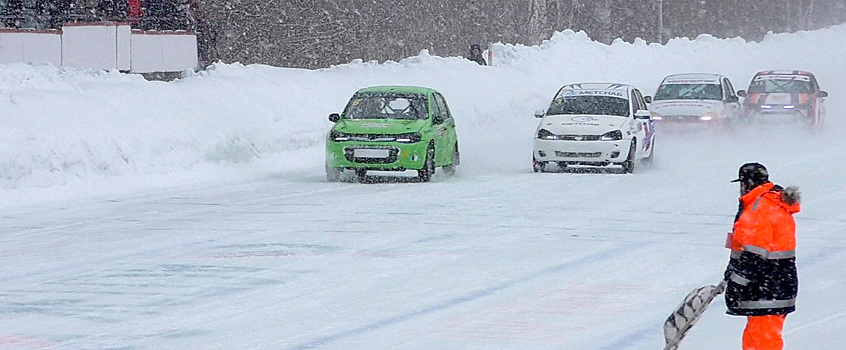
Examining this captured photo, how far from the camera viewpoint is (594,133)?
67.3 feet

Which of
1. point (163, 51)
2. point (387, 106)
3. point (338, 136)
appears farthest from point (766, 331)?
point (163, 51)

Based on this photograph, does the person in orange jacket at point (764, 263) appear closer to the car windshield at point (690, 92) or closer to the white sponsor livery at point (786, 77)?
the car windshield at point (690, 92)

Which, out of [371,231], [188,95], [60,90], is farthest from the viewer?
[188,95]

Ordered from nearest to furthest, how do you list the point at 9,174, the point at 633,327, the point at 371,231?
the point at 633,327
the point at 371,231
the point at 9,174

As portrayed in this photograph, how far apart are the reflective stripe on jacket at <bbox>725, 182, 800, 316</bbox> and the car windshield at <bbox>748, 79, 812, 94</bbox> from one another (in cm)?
2320

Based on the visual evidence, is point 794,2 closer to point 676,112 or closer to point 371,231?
point 676,112

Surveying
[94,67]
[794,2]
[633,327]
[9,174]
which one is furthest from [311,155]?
[794,2]

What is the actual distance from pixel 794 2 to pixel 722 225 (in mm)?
72391

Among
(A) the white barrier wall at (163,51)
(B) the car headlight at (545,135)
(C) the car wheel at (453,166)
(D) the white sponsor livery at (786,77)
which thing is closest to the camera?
(C) the car wheel at (453,166)

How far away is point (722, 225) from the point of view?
1394cm

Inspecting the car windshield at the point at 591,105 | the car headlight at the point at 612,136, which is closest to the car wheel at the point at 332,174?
the car headlight at the point at 612,136

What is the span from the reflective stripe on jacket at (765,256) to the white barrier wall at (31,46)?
706 inches

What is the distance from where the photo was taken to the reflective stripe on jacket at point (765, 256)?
6535mm

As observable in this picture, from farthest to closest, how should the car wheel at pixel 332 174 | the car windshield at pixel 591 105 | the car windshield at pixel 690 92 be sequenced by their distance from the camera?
1. the car windshield at pixel 690 92
2. the car windshield at pixel 591 105
3. the car wheel at pixel 332 174
